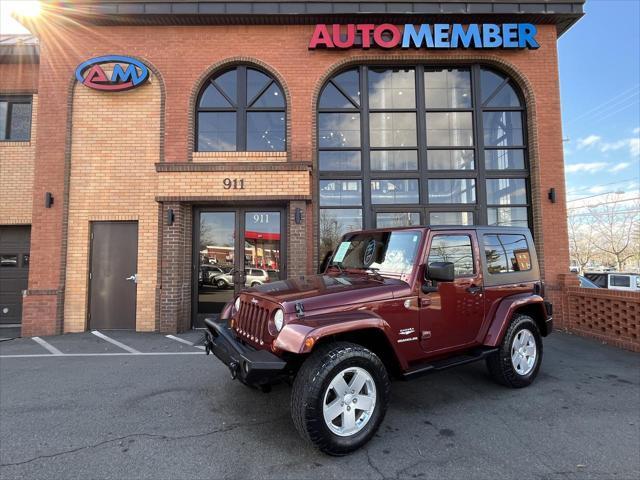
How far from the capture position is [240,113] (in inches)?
302

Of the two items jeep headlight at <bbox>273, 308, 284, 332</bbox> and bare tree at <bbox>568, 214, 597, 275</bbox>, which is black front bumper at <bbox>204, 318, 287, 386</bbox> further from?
bare tree at <bbox>568, 214, 597, 275</bbox>

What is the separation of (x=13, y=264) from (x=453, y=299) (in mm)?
10322

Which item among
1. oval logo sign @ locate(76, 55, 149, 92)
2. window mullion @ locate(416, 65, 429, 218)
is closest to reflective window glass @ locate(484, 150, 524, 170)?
window mullion @ locate(416, 65, 429, 218)

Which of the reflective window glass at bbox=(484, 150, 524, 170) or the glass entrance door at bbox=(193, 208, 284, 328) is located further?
the reflective window glass at bbox=(484, 150, 524, 170)

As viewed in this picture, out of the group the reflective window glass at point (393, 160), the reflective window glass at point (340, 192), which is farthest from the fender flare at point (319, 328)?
the reflective window glass at point (393, 160)

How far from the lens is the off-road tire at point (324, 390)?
2588mm

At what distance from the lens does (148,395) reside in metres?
3.92

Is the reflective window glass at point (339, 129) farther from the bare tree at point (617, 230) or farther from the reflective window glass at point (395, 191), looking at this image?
the bare tree at point (617, 230)

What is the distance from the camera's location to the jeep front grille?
302 centimetres

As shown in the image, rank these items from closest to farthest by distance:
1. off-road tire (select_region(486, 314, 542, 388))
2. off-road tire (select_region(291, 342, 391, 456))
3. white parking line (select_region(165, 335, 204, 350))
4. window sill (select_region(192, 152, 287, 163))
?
off-road tire (select_region(291, 342, 391, 456))
off-road tire (select_region(486, 314, 542, 388))
white parking line (select_region(165, 335, 204, 350))
window sill (select_region(192, 152, 287, 163))

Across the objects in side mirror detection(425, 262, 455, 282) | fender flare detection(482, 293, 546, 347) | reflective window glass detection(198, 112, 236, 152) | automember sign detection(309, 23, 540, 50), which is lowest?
fender flare detection(482, 293, 546, 347)

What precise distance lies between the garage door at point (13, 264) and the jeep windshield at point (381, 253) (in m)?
8.52

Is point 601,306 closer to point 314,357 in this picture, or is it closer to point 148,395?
point 314,357

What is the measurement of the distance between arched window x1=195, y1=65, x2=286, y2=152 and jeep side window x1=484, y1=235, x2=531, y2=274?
5157mm
